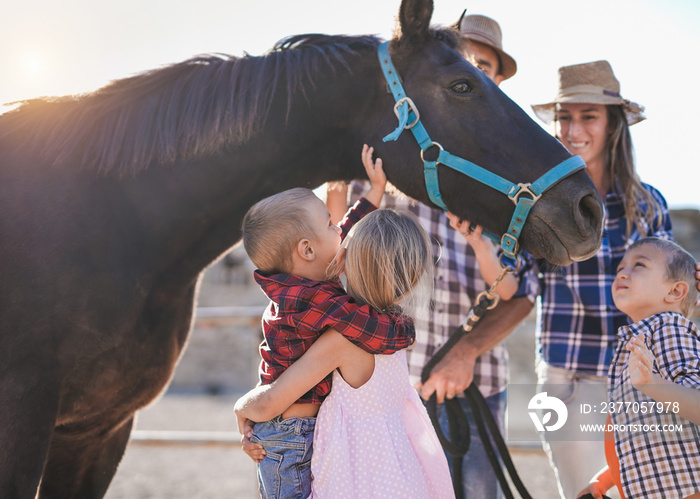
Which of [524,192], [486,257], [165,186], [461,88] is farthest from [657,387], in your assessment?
[165,186]

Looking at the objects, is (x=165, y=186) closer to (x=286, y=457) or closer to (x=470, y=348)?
(x=286, y=457)

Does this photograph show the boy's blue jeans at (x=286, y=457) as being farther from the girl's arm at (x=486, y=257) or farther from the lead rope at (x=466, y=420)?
the girl's arm at (x=486, y=257)

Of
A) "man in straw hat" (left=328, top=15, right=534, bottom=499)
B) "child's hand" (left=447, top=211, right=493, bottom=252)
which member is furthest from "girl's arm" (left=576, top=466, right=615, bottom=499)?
"child's hand" (left=447, top=211, right=493, bottom=252)

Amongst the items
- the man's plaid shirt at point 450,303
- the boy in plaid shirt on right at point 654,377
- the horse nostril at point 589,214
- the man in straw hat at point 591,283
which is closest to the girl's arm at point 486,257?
the man's plaid shirt at point 450,303

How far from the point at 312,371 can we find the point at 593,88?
6.29 feet

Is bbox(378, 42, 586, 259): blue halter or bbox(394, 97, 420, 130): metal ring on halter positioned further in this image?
bbox(394, 97, 420, 130): metal ring on halter

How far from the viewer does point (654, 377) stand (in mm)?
1575

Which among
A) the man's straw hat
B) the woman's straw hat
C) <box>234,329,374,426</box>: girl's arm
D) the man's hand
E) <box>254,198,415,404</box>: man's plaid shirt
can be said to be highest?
the man's straw hat

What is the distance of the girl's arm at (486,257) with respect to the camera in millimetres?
2072

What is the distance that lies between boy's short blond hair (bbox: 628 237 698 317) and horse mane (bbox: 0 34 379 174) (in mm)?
1344

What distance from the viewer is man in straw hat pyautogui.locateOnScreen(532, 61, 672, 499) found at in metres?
2.30

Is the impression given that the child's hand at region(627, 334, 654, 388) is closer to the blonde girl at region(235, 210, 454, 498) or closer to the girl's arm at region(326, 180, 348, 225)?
the blonde girl at region(235, 210, 454, 498)

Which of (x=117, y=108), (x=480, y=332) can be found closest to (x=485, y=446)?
(x=480, y=332)

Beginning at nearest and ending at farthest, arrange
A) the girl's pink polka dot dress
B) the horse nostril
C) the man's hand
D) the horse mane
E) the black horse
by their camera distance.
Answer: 1. the girl's pink polka dot dress
2. the black horse
3. the horse nostril
4. the horse mane
5. the man's hand
